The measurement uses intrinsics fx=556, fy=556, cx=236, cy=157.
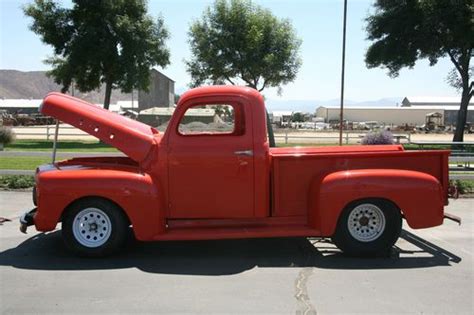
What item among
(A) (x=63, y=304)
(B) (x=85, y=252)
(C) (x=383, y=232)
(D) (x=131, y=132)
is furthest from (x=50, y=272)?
(C) (x=383, y=232)

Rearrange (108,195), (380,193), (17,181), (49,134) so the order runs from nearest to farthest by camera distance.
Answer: (108,195) → (380,193) → (17,181) → (49,134)

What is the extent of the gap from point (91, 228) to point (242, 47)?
94.1 feet

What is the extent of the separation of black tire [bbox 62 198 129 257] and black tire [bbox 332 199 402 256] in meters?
2.53

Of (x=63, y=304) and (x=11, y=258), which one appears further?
(x=11, y=258)

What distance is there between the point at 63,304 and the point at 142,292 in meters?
0.72

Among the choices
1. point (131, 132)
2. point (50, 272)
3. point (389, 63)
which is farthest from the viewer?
point (389, 63)

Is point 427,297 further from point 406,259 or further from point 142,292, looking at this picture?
point 142,292

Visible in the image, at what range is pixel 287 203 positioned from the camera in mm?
6758

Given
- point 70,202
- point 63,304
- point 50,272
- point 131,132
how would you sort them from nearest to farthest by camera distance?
point 63,304, point 50,272, point 70,202, point 131,132

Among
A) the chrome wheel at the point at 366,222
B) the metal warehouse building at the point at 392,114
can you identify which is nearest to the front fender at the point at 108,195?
the chrome wheel at the point at 366,222

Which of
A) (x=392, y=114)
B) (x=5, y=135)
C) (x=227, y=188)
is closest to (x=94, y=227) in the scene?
(x=227, y=188)

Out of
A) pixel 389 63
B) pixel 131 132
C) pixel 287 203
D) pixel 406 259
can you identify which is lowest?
pixel 406 259

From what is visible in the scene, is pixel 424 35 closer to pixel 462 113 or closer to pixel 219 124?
pixel 462 113

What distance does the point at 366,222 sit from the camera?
6609 millimetres
